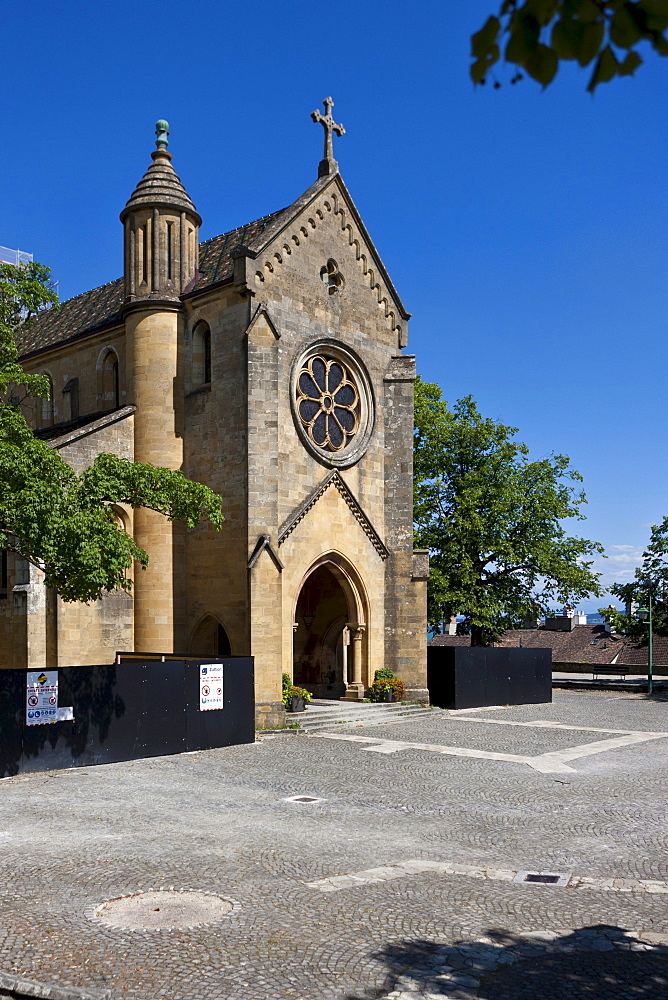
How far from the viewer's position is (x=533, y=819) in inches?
509

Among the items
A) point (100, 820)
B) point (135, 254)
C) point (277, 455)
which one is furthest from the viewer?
point (135, 254)

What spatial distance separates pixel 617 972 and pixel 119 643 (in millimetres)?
19573

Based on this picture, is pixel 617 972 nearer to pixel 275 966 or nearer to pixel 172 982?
pixel 275 966

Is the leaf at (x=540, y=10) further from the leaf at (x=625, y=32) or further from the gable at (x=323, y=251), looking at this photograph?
the gable at (x=323, y=251)

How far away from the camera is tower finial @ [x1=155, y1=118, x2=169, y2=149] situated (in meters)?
28.1

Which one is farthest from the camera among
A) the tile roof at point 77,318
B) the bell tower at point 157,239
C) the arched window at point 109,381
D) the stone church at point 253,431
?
the tile roof at point 77,318

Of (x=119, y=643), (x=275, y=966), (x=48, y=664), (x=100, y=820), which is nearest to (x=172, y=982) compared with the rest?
(x=275, y=966)

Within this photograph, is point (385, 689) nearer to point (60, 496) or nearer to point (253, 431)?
point (253, 431)

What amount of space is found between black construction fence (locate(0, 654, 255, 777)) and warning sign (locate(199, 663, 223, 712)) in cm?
2

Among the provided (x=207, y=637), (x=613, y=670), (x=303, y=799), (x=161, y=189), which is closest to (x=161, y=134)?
(x=161, y=189)

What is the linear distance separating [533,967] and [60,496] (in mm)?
11220

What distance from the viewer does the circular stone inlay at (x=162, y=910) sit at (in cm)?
821

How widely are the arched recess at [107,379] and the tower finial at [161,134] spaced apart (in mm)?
6322

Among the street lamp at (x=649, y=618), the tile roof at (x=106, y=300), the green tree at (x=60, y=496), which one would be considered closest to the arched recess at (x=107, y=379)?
the tile roof at (x=106, y=300)
